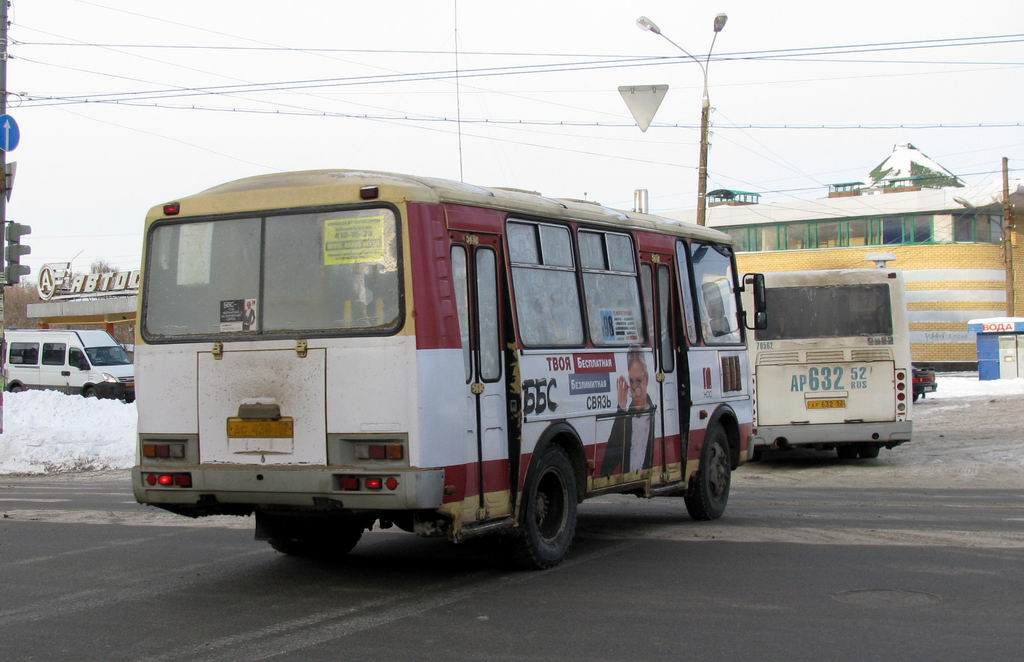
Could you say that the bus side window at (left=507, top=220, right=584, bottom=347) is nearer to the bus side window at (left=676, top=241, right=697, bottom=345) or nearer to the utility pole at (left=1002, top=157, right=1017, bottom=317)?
the bus side window at (left=676, top=241, right=697, bottom=345)

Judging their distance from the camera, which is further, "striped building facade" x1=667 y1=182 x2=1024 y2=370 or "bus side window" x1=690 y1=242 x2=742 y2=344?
"striped building facade" x1=667 y1=182 x2=1024 y2=370

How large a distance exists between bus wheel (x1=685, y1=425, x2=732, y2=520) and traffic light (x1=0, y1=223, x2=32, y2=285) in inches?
530

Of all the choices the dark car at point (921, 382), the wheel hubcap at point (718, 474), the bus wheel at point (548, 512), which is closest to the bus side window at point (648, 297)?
the wheel hubcap at point (718, 474)

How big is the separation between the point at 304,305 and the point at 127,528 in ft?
16.4

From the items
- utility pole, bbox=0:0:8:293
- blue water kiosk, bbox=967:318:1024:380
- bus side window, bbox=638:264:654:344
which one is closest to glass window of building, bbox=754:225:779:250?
blue water kiosk, bbox=967:318:1024:380

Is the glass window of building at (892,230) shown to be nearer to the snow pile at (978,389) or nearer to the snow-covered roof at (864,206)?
the snow-covered roof at (864,206)

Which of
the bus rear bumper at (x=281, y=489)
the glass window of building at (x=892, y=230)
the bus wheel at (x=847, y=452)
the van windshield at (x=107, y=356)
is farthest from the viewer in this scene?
the glass window of building at (x=892, y=230)

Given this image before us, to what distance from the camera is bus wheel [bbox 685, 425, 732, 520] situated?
40.4 ft

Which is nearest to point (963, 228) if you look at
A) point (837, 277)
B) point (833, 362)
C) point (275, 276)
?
point (837, 277)

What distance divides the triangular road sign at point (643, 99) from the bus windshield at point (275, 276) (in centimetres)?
1431

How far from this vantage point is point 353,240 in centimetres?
842

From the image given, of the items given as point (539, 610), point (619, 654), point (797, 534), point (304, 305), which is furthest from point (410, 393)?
point (797, 534)

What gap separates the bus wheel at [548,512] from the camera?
9289mm

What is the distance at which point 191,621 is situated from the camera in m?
7.73
